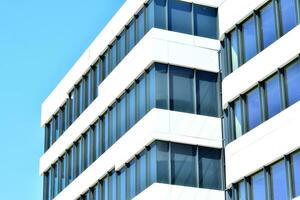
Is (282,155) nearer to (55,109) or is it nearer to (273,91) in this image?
(273,91)

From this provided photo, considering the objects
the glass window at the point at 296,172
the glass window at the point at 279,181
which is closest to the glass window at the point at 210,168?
the glass window at the point at 279,181

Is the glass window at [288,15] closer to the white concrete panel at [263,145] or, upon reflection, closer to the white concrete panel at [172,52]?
the white concrete panel at [263,145]

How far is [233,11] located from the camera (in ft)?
160

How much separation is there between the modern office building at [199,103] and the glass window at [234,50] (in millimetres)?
102

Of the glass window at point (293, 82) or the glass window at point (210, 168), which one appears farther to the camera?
the glass window at point (210, 168)

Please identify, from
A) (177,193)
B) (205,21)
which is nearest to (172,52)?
(205,21)

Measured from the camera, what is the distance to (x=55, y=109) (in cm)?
6284

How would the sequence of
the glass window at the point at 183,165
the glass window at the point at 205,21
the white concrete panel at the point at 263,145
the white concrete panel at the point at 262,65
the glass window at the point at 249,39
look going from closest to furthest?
the white concrete panel at the point at 263,145
the white concrete panel at the point at 262,65
the glass window at the point at 249,39
the glass window at the point at 183,165
the glass window at the point at 205,21

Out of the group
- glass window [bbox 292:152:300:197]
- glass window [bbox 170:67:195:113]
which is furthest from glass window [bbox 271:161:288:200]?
glass window [bbox 170:67:195:113]

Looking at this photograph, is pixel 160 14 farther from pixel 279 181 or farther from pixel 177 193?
pixel 279 181

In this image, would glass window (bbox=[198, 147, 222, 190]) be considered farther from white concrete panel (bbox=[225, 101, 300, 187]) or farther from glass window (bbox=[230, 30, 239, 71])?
glass window (bbox=[230, 30, 239, 71])

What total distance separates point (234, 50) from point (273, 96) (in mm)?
5183

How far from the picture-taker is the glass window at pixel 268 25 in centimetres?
4520

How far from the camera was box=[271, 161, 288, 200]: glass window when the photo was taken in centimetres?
4222
